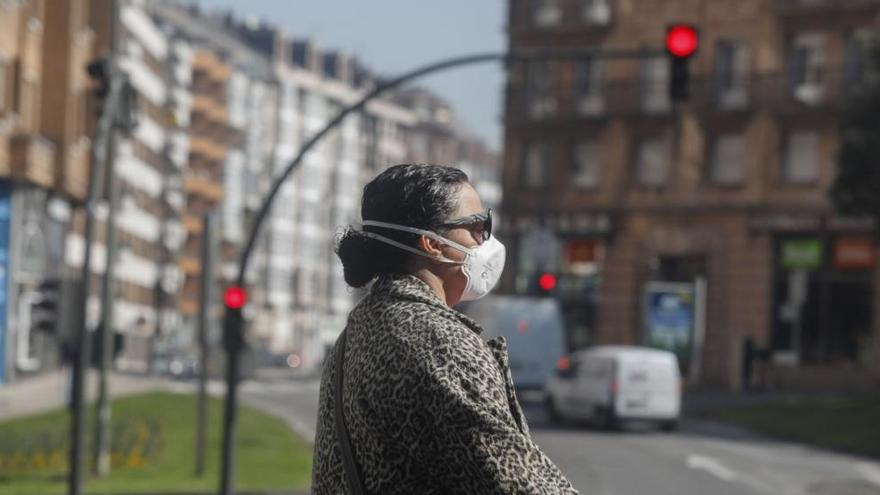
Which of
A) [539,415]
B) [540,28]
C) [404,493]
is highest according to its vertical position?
[540,28]

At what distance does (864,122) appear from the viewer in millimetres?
43531

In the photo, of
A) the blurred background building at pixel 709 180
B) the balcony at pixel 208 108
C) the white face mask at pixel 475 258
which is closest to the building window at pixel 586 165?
the blurred background building at pixel 709 180

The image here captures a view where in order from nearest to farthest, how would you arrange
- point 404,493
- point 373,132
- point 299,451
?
1. point 404,493
2. point 299,451
3. point 373,132

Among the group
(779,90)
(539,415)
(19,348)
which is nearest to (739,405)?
(539,415)

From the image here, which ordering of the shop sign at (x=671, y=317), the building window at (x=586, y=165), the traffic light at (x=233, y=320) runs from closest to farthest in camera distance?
1. the traffic light at (x=233, y=320)
2. the shop sign at (x=671, y=317)
3. the building window at (x=586, y=165)

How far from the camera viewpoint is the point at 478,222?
11.9ft

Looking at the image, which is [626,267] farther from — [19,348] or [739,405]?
[19,348]

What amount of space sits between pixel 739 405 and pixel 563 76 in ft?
67.1

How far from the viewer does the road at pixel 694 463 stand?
929 inches

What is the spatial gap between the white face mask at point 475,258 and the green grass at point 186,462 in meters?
19.1

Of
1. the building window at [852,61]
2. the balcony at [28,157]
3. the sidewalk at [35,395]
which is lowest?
the sidewalk at [35,395]

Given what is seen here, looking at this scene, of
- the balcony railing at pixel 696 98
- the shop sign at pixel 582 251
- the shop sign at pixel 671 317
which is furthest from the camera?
the shop sign at pixel 582 251

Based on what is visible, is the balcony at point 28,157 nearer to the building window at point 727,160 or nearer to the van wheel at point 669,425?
the van wheel at point 669,425

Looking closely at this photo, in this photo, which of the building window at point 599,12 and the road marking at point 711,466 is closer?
the road marking at point 711,466
